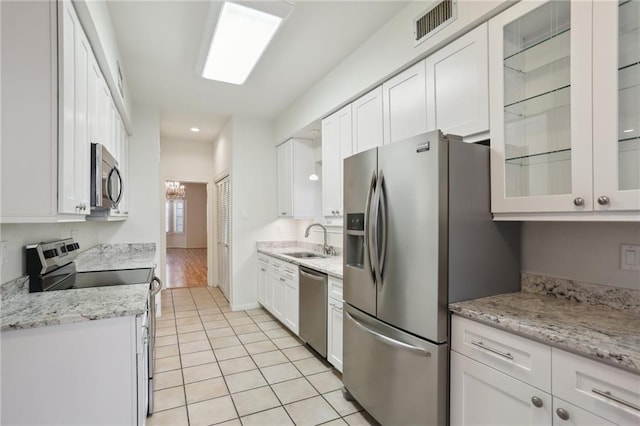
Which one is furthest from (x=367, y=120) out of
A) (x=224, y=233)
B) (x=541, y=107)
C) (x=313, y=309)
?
(x=224, y=233)

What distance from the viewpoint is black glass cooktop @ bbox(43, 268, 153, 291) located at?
1.89 meters

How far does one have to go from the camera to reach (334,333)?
2.70 meters

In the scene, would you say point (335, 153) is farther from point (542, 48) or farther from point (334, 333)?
point (542, 48)

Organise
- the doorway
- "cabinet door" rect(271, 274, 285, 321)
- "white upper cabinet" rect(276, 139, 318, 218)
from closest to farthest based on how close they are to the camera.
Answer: "cabinet door" rect(271, 274, 285, 321)
"white upper cabinet" rect(276, 139, 318, 218)
the doorway

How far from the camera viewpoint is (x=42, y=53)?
4.30 feet

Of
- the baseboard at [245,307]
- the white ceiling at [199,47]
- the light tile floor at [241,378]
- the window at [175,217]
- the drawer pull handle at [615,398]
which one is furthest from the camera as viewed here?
the window at [175,217]

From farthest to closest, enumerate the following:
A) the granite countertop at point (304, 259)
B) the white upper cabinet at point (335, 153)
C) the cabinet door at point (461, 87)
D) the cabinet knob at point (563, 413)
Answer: the white upper cabinet at point (335, 153) → the granite countertop at point (304, 259) → the cabinet door at point (461, 87) → the cabinet knob at point (563, 413)

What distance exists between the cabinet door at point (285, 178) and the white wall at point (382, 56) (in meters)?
0.71

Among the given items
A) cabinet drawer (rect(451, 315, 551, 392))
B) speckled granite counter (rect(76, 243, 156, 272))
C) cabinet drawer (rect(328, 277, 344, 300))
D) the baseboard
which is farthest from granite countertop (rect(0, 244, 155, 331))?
the baseboard

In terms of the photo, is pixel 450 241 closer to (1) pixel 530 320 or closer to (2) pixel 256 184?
(1) pixel 530 320

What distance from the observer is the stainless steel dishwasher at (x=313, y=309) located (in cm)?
285

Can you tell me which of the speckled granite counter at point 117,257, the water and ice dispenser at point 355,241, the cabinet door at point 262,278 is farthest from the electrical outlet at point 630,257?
the cabinet door at point 262,278

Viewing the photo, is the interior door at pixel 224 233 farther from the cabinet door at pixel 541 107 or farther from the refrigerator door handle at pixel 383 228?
the cabinet door at pixel 541 107

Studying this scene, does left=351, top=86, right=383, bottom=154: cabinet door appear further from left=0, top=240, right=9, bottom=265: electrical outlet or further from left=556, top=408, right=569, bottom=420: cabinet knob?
left=0, top=240, right=9, bottom=265: electrical outlet
